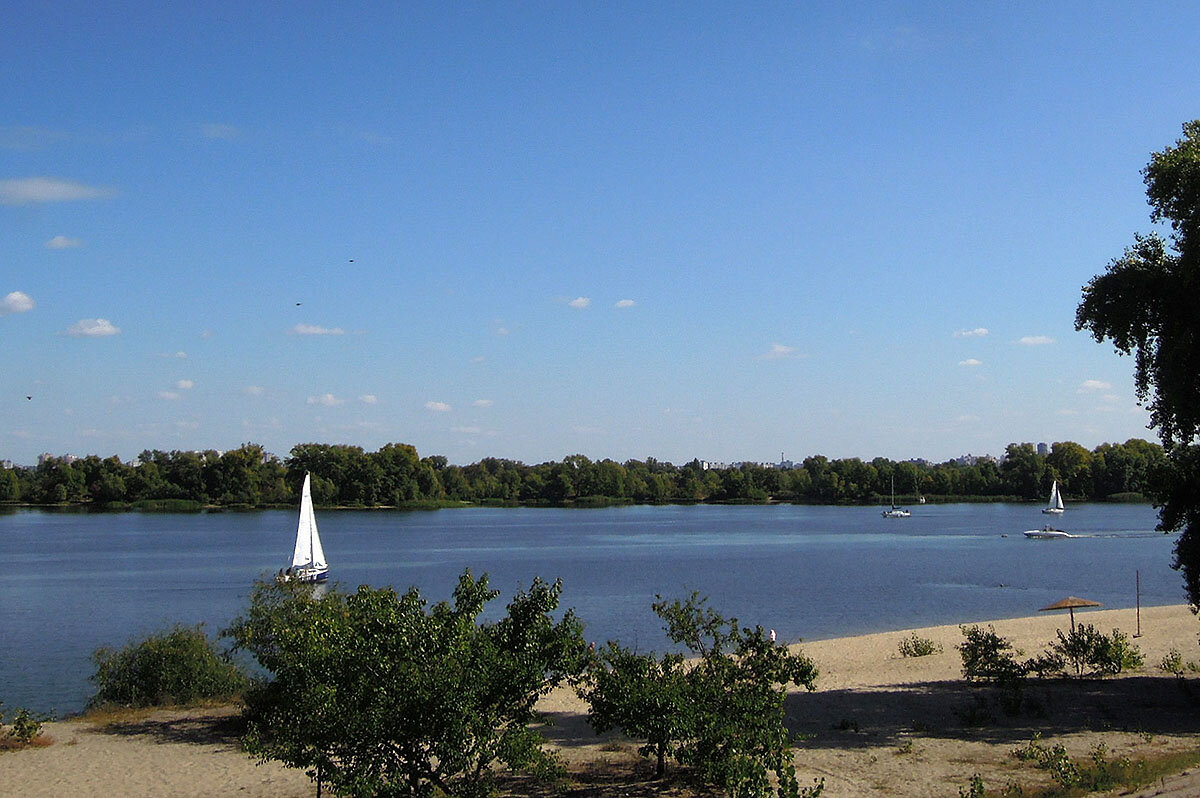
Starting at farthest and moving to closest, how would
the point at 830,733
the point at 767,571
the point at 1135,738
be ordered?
1. the point at 767,571
2. the point at 830,733
3. the point at 1135,738

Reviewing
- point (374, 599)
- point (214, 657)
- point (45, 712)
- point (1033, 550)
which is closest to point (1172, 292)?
point (374, 599)

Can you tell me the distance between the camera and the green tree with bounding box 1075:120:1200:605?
67.6ft

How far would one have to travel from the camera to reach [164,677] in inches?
1064

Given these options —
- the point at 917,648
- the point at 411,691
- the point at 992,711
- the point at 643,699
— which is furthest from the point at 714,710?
the point at 917,648

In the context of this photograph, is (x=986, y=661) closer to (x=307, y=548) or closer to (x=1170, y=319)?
(x=1170, y=319)

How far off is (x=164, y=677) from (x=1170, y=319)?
2601 centimetres

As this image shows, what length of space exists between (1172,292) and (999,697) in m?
9.69

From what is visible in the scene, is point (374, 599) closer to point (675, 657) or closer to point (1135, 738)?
point (675, 657)

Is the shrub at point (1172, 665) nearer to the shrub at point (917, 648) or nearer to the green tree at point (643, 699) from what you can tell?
the shrub at point (917, 648)

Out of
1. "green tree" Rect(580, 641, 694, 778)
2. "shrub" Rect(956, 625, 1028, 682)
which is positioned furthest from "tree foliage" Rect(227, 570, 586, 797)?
"shrub" Rect(956, 625, 1028, 682)

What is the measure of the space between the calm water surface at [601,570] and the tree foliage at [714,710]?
1008cm

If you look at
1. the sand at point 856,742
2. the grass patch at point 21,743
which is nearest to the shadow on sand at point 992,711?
the sand at point 856,742

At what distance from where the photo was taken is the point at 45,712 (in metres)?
28.4

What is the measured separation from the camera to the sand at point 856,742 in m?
16.8
